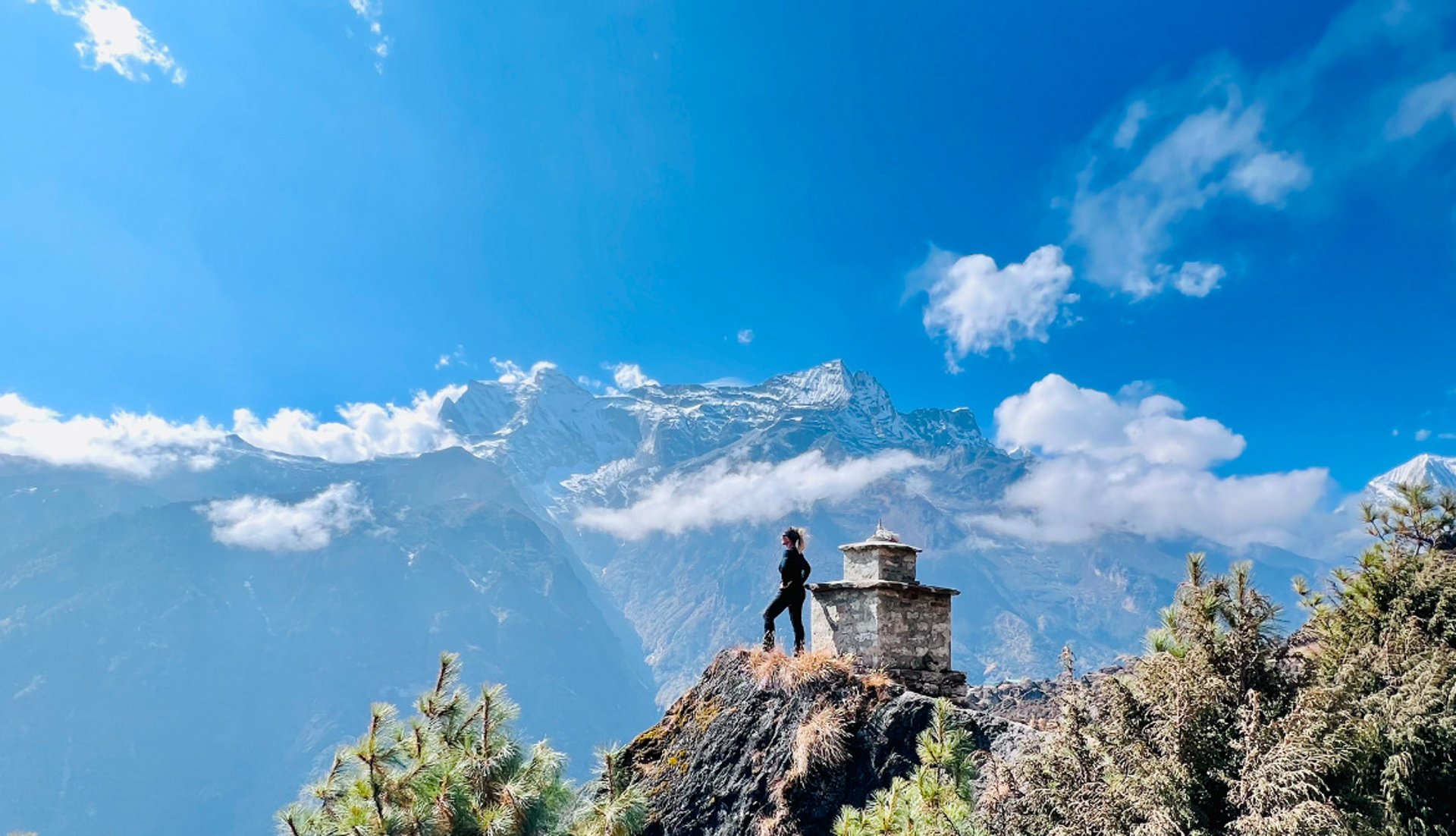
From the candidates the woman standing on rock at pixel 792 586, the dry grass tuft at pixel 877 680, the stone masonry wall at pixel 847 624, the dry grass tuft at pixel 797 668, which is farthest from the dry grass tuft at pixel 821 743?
the woman standing on rock at pixel 792 586

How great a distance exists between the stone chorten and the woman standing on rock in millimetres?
303

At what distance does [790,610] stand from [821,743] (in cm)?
298

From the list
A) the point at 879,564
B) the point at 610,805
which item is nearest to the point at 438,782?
the point at 610,805

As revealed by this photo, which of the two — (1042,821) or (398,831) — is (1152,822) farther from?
(398,831)

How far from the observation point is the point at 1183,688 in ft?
20.2

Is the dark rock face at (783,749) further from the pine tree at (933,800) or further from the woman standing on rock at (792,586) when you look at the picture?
the pine tree at (933,800)

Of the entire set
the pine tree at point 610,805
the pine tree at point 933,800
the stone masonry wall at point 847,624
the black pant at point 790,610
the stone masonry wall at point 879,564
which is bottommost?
the pine tree at point 933,800

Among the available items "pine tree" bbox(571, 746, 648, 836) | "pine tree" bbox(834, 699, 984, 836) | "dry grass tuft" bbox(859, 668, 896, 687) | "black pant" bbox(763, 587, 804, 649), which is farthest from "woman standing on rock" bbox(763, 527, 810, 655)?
"pine tree" bbox(834, 699, 984, 836)

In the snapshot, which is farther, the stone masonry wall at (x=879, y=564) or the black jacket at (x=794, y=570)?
the black jacket at (x=794, y=570)

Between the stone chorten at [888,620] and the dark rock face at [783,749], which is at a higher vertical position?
the stone chorten at [888,620]

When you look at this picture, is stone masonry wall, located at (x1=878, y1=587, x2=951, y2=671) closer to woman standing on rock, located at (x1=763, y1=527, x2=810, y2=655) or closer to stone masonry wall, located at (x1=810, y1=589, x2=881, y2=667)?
stone masonry wall, located at (x1=810, y1=589, x2=881, y2=667)

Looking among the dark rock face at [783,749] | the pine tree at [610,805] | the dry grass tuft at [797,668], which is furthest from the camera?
the dry grass tuft at [797,668]

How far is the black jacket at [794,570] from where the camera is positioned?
45.0 ft

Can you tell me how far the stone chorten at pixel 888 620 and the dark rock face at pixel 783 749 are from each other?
0.65m
